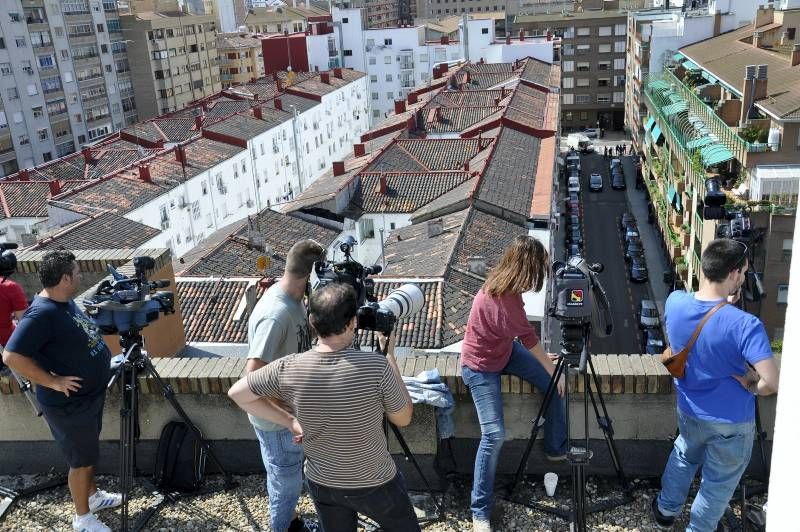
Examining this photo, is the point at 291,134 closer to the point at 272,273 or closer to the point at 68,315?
the point at 272,273

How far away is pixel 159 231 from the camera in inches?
1171

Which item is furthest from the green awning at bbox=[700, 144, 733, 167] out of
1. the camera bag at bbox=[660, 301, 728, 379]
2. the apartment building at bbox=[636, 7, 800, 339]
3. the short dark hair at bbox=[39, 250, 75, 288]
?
the short dark hair at bbox=[39, 250, 75, 288]

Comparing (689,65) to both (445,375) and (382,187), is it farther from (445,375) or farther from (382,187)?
(445,375)

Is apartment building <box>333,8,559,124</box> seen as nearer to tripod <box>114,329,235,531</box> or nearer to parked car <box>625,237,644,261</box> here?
parked car <box>625,237,644,261</box>

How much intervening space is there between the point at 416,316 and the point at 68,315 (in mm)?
12576

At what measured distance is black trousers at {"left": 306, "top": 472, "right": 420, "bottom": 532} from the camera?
14.2 ft

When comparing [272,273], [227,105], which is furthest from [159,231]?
[227,105]

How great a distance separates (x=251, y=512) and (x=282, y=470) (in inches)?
44.2

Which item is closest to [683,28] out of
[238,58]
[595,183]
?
[595,183]

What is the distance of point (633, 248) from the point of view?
3991 centimetres

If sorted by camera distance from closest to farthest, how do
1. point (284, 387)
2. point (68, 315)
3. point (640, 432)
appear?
point (284, 387) < point (68, 315) < point (640, 432)

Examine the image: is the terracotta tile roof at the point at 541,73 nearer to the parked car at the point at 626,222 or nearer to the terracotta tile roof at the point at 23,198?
the parked car at the point at 626,222

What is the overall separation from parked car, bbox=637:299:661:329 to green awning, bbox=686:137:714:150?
278 inches

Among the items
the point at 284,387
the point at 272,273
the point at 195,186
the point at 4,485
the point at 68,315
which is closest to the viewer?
the point at 284,387
